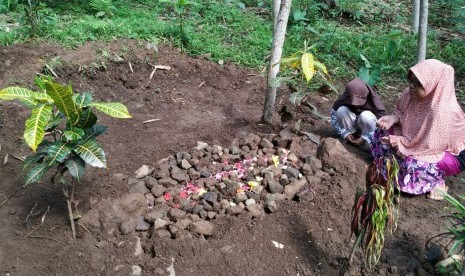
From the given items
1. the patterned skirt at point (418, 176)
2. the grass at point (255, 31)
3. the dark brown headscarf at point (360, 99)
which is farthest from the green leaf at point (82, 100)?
the grass at point (255, 31)

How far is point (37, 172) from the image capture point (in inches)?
106

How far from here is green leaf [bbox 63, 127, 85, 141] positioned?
263 cm

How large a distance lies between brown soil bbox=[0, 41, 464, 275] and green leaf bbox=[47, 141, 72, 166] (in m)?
0.68

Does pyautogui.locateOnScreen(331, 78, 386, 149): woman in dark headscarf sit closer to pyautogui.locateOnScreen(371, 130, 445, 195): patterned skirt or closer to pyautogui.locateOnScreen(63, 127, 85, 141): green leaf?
pyautogui.locateOnScreen(371, 130, 445, 195): patterned skirt

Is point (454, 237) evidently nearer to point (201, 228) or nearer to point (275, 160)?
point (275, 160)

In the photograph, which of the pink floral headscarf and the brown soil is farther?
the pink floral headscarf

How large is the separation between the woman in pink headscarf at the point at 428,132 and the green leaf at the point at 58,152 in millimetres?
2633

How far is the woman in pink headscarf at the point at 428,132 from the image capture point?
11.4 ft

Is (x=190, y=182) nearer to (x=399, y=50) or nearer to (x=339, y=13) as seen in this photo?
(x=399, y=50)

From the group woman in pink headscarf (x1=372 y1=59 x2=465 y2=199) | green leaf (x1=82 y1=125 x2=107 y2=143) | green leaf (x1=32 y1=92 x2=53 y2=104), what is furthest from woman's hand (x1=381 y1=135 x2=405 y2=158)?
green leaf (x1=32 y1=92 x2=53 y2=104)

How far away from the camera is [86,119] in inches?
109

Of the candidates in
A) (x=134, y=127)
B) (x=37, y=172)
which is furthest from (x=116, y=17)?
(x=37, y=172)

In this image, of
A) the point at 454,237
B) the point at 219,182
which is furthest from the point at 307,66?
the point at 454,237

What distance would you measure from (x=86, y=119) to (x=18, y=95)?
1.39 ft
